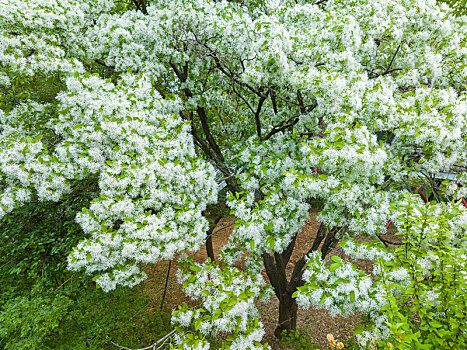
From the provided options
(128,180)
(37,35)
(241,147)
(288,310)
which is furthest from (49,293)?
(288,310)

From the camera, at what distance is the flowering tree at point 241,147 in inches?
129

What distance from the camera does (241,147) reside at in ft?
19.4

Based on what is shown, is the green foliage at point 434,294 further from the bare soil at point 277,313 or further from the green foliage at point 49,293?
the green foliage at point 49,293

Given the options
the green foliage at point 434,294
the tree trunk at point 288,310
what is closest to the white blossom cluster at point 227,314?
the green foliage at point 434,294

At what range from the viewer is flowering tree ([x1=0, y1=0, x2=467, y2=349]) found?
3289 mm

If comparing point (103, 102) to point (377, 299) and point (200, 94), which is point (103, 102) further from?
point (377, 299)

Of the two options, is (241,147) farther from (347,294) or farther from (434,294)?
(434,294)

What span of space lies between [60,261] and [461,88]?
816 centimetres

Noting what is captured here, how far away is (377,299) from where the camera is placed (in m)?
2.84

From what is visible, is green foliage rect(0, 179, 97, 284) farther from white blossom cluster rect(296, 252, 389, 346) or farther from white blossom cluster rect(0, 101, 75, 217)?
white blossom cluster rect(296, 252, 389, 346)

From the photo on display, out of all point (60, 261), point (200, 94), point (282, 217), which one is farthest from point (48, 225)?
point (282, 217)

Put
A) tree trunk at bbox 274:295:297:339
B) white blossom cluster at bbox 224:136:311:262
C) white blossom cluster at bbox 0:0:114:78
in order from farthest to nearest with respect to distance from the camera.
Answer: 1. tree trunk at bbox 274:295:297:339
2. white blossom cluster at bbox 0:0:114:78
3. white blossom cluster at bbox 224:136:311:262

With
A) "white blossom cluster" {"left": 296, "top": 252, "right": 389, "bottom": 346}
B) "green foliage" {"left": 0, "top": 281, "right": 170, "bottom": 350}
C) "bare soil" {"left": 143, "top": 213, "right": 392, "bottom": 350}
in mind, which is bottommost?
"bare soil" {"left": 143, "top": 213, "right": 392, "bottom": 350}

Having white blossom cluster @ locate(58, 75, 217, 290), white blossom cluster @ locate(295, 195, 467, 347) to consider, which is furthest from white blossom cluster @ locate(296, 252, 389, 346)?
white blossom cluster @ locate(58, 75, 217, 290)
